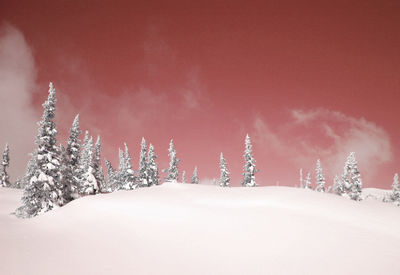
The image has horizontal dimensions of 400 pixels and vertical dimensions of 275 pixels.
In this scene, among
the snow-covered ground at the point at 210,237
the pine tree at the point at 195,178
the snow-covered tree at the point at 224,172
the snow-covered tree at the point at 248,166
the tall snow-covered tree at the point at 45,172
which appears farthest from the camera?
the pine tree at the point at 195,178

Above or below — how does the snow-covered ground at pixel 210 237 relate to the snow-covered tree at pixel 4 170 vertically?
below

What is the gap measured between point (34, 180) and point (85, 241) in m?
19.5

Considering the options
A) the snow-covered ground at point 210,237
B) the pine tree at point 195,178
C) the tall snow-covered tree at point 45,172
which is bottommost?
the snow-covered ground at point 210,237

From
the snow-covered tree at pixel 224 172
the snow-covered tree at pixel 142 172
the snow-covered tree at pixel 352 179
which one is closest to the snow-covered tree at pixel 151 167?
the snow-covered tree at pixel 142 172

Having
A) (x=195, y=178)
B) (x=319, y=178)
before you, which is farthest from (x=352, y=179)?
(x=195, y=178)

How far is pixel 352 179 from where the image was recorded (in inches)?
2256

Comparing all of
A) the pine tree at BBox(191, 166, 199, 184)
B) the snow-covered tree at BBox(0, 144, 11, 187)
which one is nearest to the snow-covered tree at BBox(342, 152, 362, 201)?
the pine tree at BBox(191, 166, 199, 184)

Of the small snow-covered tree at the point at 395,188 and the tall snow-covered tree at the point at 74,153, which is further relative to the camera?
the small snow-covered tree at the point at 395,188

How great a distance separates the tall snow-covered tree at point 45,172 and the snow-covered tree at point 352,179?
52730 mm

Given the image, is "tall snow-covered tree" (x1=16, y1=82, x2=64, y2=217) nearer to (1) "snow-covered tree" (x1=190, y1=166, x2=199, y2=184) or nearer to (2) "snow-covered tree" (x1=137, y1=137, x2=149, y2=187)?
(2) "snow-covered tree" (x1=137, y1=137, x2=149, y2=187)

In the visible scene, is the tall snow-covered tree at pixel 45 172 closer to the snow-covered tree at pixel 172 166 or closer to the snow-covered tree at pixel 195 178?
the snow-covered tree at pixel 172 166

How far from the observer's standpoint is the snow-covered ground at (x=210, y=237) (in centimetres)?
979

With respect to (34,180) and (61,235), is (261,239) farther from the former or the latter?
(34,180)

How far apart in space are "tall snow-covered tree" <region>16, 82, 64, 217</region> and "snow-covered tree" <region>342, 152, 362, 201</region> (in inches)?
2076
